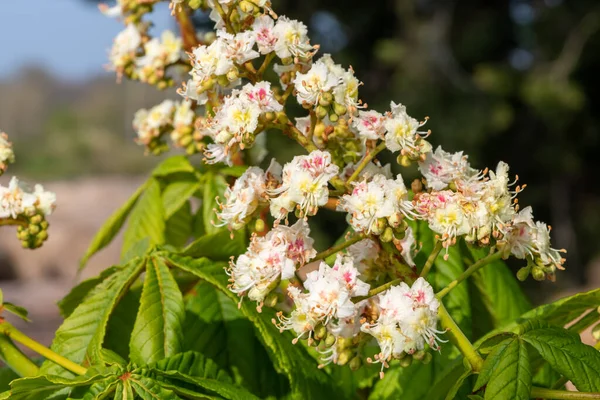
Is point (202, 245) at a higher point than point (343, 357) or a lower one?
higher

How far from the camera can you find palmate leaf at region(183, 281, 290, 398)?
91 cm

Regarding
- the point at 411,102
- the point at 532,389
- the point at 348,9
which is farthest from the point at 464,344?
the point at 348,9

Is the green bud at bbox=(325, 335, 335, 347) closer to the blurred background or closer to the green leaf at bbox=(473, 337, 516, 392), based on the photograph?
Result: the green leaf at bbox=(473, 337, 516, 392)

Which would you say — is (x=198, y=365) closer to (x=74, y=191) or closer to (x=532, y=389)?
(x=532, y=389)

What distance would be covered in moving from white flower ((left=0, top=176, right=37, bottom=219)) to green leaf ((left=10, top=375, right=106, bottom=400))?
0.23 m

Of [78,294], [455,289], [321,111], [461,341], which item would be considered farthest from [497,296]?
[78,294]

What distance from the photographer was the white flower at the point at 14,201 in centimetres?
91

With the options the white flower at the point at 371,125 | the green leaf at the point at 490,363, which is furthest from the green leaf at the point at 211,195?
the green leaf at the point at 490,363

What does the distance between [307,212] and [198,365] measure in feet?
0.69

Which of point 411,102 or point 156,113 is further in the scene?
point 411,102

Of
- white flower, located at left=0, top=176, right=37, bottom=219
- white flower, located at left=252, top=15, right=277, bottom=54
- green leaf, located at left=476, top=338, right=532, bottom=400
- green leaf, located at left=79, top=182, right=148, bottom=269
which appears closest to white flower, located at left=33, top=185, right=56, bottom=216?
white flower, located at left=0, top=176, right=37, bottom=219

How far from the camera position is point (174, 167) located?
1.16 meters

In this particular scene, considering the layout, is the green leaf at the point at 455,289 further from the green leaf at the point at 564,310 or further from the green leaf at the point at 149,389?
the green leaf at the point at 149,389

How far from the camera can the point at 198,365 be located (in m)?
0.78
